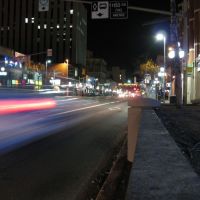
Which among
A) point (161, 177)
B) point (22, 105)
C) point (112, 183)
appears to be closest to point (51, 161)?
point (112, 183)

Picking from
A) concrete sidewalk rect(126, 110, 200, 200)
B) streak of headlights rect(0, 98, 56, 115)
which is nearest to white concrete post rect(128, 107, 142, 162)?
concrete sidewalk rect(126, 110, 200, 200)

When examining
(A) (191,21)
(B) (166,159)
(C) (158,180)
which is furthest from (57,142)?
(A) (191,21)

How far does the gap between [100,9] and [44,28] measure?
149 meters

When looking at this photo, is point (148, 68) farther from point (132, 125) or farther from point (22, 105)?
point (132, 125)

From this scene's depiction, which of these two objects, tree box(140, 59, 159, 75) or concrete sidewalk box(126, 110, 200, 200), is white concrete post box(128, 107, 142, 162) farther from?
tree box(140, 59, 159, 75)

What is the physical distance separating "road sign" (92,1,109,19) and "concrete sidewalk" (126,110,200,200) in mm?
16468

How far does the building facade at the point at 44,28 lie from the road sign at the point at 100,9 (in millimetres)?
139754

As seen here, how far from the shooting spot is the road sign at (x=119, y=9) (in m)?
21.8

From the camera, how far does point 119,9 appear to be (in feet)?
71.5

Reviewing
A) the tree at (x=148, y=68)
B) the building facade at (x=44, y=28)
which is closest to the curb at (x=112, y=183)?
the tree at (x=148, y=68)

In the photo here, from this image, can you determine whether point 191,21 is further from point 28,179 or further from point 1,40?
point 1,40

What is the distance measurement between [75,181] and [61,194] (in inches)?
48.7

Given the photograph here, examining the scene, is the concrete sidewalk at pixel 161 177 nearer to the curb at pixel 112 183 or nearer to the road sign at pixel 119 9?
the curb at pixel 112 183

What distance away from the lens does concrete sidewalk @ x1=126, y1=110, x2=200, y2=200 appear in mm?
3648
